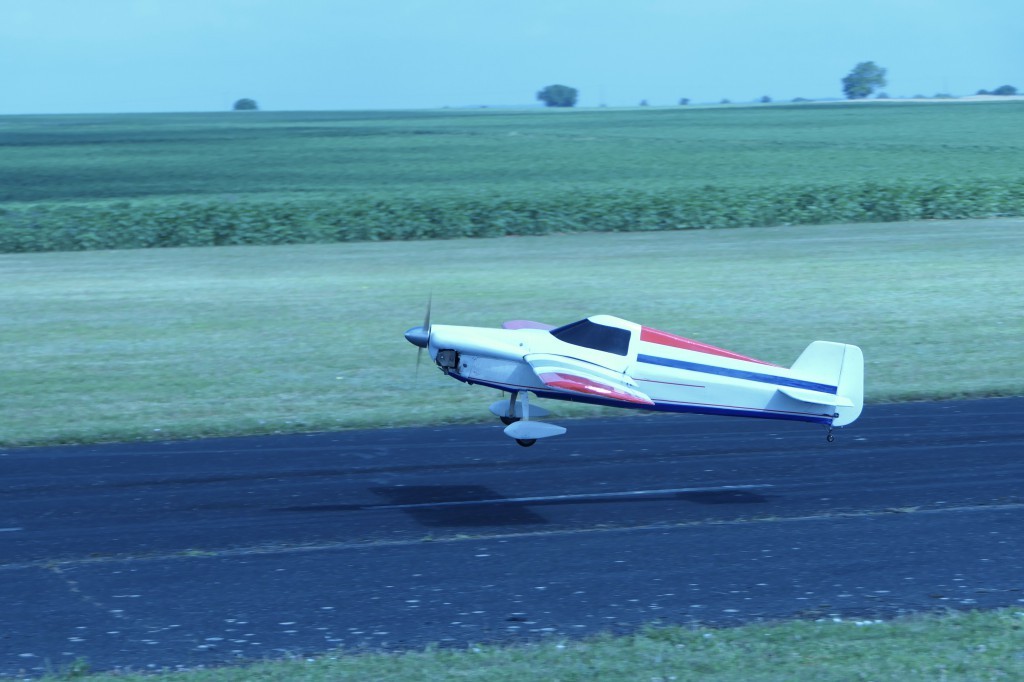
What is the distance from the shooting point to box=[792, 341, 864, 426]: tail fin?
41.4 feet

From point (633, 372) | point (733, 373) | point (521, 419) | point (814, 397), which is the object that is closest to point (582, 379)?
point (633, 372)

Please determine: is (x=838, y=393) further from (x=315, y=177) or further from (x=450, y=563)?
(x=315, y=177)

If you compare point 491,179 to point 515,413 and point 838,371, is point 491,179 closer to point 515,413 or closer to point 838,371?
point 515,413

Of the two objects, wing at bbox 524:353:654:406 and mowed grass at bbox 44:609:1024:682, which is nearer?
mowed grass at bbox 44:609:1024:682

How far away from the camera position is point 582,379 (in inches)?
468

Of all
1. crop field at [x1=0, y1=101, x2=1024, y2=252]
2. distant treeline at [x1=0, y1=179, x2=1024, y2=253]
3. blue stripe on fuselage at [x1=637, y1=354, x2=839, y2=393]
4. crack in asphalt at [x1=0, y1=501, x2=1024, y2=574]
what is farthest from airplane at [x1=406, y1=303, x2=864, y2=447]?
crop field at [x1=0, y1=101, x2=1024, y2=252]

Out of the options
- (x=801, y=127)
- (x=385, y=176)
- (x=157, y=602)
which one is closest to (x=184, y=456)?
(x=157, y=602)

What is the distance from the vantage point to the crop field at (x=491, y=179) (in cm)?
4531

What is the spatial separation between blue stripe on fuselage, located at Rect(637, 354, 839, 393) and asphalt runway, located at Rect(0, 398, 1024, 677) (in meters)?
1.29

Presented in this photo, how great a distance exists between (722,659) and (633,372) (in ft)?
15.1

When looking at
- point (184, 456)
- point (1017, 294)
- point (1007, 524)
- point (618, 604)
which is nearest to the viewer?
point (618, 604)

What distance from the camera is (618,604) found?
962 centimetres

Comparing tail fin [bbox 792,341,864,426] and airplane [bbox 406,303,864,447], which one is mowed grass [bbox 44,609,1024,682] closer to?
airplane [bbox 406,303,864,447]

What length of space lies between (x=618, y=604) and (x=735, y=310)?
59.6 ft
